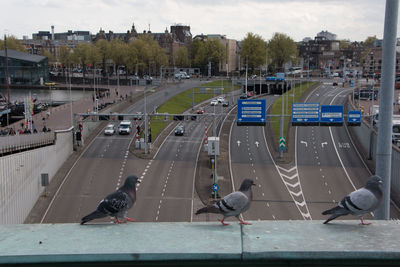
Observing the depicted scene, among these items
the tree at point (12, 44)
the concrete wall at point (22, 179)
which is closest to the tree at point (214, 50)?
the tree at point (12, 44)

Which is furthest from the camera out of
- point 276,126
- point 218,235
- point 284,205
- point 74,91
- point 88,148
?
point 74,91

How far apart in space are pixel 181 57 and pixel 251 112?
101m

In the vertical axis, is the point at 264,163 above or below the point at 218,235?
below

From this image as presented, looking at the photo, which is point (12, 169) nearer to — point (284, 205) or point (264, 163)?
point (284, 205)

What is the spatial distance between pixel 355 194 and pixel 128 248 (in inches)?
131

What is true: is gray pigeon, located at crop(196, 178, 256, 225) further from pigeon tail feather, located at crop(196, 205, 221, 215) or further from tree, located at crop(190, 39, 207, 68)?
tree, located at crop(190, 39, 207, 68)

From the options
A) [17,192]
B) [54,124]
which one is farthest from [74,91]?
[17,192]

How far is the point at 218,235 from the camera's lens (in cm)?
416

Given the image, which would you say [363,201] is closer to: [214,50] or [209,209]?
[209,209]

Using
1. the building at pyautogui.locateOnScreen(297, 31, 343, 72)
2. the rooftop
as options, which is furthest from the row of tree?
the building at pyautogui.locateOnScreen(297, 31, 343, 72)

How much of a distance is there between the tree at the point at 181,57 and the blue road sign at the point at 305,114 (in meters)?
100

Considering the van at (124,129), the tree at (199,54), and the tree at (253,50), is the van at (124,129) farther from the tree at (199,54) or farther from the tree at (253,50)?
the tree at (199,54)

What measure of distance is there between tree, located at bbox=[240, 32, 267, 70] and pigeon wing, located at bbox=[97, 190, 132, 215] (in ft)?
401

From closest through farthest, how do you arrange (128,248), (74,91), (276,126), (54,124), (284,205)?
1. (128,248)
2. (284,205)
3. (54,124)
4. (276,126)
5. (74,91)
